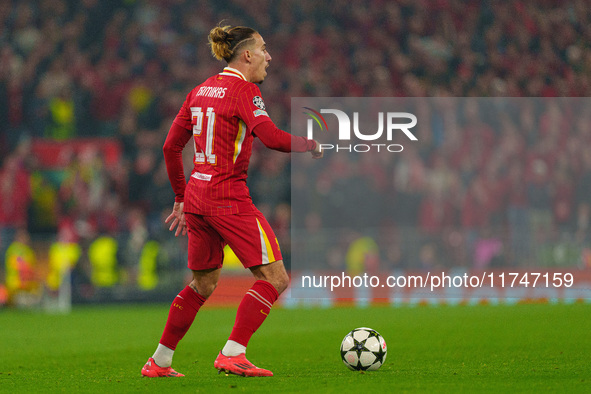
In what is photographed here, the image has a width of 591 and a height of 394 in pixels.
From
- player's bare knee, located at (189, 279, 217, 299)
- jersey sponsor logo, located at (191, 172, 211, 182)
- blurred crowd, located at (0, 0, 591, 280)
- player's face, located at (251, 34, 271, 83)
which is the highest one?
blurred crowd, located at (0, 0, 591, 280)

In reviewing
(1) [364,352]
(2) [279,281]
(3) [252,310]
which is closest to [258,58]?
(2) [279,281]

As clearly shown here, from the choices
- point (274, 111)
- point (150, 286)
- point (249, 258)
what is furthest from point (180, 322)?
point (274, 111)

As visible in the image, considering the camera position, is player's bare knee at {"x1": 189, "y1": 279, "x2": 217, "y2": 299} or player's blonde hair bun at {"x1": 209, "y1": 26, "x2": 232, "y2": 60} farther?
player's bare knee at {"x1": 189, "y1": 279, "x2": 217, "y2": 299}

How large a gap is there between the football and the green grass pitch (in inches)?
3.3

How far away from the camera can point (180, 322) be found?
483 cm

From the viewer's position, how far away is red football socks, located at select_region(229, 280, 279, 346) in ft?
15.1

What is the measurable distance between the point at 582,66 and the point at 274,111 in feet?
17.5

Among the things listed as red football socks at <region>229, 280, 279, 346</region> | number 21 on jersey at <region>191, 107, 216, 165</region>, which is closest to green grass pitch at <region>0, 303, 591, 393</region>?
red football socks at <region>229, 280, 279, 346</region>

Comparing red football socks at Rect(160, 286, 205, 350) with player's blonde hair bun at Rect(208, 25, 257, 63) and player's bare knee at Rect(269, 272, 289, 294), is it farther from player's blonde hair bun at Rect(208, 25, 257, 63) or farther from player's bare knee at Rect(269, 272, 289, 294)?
player's blonde hair bun at Rect(208, 25, 257, 63)

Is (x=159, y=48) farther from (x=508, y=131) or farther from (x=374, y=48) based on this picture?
(x=508, y=131)

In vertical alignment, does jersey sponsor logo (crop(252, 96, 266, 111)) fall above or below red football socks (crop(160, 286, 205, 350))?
above

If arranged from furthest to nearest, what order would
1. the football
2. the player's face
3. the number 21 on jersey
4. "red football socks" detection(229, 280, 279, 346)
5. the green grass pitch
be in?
the football, the player's face, the number 21 on jersey, "red football socks" detection(229, 280, 279, 346), the green grass pitch

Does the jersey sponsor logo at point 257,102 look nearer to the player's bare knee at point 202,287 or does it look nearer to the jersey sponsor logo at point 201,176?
the jersey sponsor logo at point 201,176

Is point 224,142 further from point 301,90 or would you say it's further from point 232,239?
point 301,90
